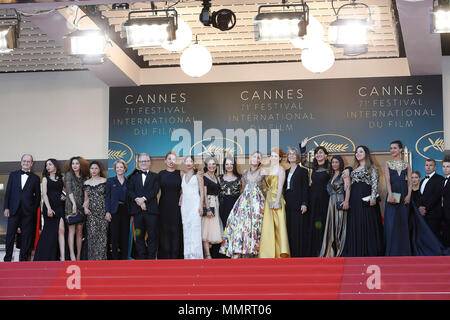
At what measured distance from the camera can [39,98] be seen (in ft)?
38.4

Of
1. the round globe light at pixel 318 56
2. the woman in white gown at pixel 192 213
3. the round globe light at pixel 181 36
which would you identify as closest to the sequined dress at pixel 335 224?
the round globe light at pixel 318 56

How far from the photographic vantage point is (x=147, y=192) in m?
9.10

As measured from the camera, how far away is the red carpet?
23.3 feet

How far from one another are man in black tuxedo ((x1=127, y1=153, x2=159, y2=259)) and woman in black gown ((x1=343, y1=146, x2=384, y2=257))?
2293 millimetres

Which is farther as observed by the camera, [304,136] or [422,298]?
[304,136]

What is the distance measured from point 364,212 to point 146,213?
2.56 metres

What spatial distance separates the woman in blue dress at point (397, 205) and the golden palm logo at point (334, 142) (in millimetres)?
1990

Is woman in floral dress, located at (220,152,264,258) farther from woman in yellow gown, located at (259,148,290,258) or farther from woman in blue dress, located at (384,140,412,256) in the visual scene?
woman in blue dress, located at (384,140,412,256)

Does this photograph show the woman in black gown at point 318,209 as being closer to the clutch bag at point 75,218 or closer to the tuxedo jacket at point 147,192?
the tuxedo jacket at point 147,192

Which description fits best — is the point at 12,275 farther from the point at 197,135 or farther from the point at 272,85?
the point at 272,85
